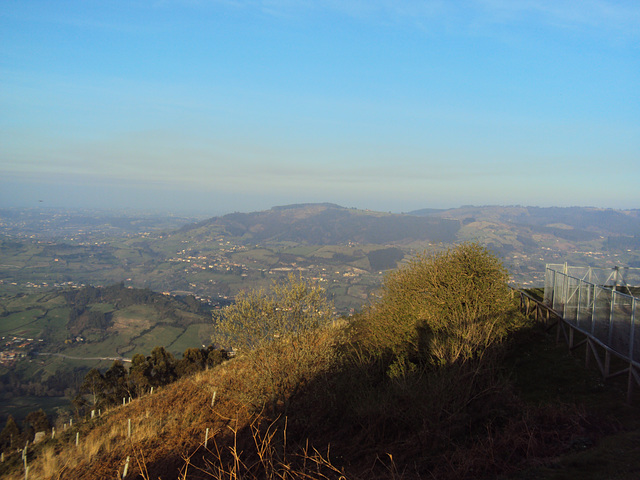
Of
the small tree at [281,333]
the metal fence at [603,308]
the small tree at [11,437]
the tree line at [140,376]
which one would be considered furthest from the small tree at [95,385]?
the metal fence at [603,308]

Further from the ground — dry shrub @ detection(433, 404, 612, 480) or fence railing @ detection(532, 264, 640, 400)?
fence railing @ detection(532, 264, 640, 400)

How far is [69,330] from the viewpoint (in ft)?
318

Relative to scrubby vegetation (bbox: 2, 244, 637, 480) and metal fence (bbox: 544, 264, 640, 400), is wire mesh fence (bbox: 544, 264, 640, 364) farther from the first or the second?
scrubby vegetation (bbox: 2, 244, 637, 480)

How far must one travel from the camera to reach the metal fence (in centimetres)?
916

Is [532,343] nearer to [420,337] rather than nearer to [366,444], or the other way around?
[420,337]

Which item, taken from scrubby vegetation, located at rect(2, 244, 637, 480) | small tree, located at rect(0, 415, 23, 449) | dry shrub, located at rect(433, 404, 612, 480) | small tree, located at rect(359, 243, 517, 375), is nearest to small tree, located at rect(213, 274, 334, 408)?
scrubby vegetation, located at rect(2, 244, 637, 480)

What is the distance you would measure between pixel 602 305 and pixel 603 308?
81mm

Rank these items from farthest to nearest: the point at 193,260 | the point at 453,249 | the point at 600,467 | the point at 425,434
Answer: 1. the point at 193,260
2. the point at 453,249
3. the point at 425,434
4. the point at 600,467

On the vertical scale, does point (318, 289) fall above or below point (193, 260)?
above

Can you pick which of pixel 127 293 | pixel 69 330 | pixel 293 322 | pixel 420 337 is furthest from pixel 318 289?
pixel 127 293

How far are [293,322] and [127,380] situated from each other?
26317 millimetres

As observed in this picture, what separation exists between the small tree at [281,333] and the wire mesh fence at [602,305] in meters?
8.27

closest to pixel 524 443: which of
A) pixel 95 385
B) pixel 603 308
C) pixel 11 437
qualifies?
pixel 603 308

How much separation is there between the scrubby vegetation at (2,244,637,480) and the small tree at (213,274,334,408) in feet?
0.18
